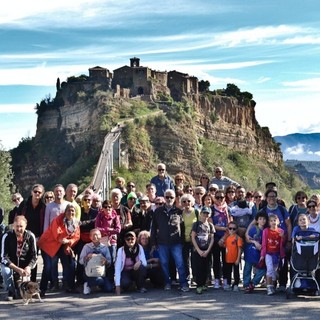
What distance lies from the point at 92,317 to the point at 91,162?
45641 millimetres

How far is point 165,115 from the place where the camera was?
2397 inches

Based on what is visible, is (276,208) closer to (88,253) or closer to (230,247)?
(230,247)

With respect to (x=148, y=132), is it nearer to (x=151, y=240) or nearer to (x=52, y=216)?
(x=151, y=240)

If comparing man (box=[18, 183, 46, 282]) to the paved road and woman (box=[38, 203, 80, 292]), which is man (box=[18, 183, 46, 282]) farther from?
the paved road

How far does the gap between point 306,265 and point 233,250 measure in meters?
1.32

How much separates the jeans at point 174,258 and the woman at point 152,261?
0.16m

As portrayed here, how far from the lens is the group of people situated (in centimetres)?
999

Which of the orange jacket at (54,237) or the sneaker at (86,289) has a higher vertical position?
the orange jacket at (54,237)

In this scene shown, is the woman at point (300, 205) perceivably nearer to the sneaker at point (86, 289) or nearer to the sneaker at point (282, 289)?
the sneaker at point (282, 289)

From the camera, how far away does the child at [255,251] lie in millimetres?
10172

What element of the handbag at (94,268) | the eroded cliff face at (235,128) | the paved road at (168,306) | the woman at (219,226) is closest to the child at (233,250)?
the woman at (219,226)

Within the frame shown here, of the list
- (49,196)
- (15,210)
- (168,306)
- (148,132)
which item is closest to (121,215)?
(49,196)

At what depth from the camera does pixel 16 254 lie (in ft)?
31.9

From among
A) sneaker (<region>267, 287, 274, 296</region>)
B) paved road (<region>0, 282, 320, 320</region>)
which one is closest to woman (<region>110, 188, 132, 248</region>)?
paved road (<region>0, 282, 320, 320</region>)
